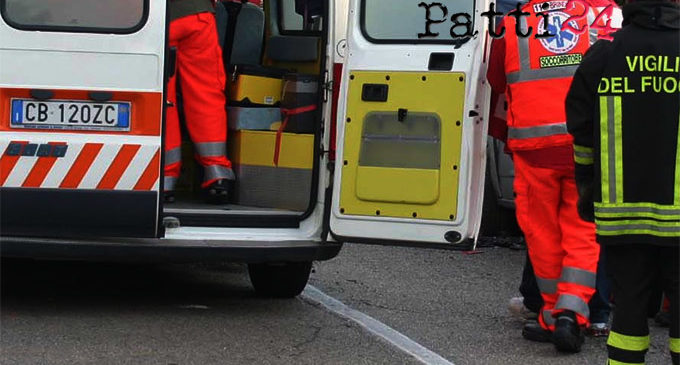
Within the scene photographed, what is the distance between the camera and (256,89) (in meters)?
7.30

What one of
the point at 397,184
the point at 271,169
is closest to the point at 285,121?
the point at 271,169

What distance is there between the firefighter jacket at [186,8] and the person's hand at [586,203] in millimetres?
2952

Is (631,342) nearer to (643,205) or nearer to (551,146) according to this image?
(643,205)

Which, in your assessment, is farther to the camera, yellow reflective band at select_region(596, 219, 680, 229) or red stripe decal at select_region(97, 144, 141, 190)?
red stripe decal at select_region(97, 144, 141, 190)

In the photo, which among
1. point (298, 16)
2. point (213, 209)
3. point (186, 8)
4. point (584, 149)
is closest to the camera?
point (584, 149)

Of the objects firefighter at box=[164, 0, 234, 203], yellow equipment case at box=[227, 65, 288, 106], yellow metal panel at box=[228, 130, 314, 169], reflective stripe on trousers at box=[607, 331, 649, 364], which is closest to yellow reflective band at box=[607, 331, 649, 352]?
reflective stripe on trousers at box=[607, 331, 649, 364]

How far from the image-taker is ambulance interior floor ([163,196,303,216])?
20.9 ft

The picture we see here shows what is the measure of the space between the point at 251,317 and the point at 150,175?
0.97 metres

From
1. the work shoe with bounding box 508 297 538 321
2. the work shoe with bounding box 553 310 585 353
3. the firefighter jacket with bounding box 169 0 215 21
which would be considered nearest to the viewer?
the work shoe with bounding box 553 310 585 353

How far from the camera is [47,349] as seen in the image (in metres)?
5.53

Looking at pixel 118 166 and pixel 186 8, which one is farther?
pixel 186 8

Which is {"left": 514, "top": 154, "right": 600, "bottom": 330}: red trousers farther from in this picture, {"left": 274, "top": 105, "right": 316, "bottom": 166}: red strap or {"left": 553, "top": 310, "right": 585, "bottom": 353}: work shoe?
{"left": 274, "top": 105, "right": 316, "bottom": 166}: red strap

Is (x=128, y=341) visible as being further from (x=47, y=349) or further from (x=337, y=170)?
(x=337, y=170)

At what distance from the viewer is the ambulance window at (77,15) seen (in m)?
5.91
